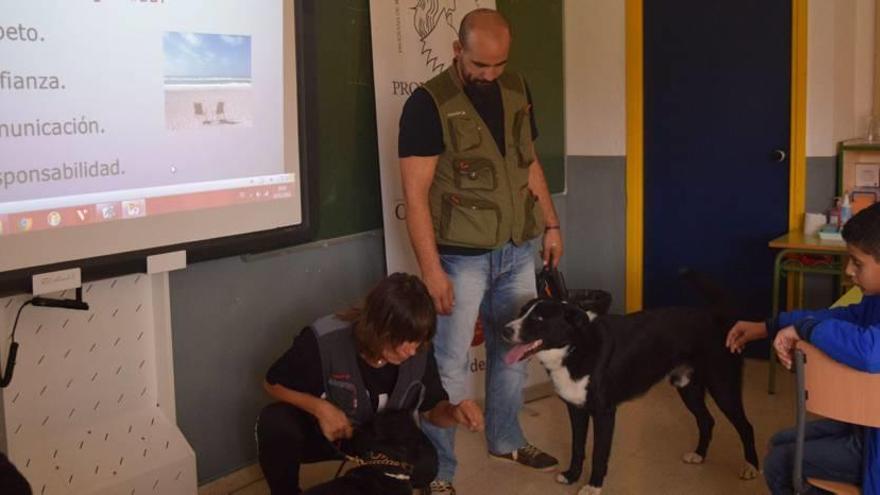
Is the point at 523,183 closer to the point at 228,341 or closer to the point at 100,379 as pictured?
the point at 228,341

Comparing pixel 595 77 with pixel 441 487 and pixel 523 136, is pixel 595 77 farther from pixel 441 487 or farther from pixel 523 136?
pixel 441 487

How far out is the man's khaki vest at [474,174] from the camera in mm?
2779

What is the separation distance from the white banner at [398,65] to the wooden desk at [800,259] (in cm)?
162

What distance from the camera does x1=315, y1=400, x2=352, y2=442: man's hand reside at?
7.58ft

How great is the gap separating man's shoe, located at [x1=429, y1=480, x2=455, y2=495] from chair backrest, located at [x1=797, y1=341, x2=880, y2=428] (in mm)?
1334

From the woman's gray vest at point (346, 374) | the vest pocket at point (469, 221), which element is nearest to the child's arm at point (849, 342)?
the woman's gray vest at point (346, 374)

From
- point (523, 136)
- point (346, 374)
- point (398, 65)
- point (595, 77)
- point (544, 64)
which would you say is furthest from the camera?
point (595, 77)

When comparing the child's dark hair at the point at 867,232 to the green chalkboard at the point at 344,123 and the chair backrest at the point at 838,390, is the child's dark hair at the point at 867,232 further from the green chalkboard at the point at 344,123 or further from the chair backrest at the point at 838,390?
the green chalkboard at the point at 344,123

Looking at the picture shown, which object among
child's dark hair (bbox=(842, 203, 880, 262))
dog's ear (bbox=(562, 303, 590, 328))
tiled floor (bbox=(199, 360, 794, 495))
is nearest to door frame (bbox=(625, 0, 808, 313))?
tiled floor (bbox=(199, 360, 794, 495))

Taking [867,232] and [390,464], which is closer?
[867,232]

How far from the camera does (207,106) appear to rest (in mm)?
2416

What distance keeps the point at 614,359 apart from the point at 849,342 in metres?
1.07

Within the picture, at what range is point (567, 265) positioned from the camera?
4648 mm

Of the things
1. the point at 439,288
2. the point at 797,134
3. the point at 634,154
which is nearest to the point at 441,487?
the point at 439,288
